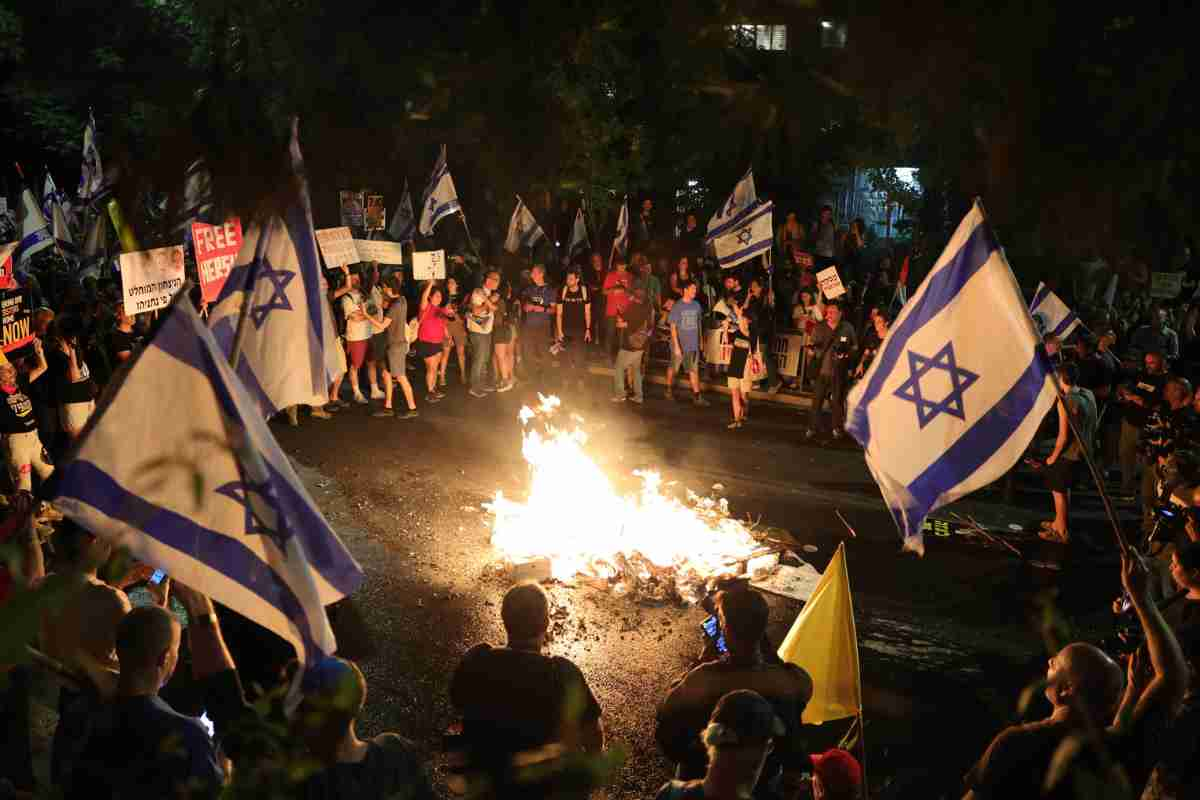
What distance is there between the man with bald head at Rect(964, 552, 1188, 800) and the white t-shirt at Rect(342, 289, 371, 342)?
1220cm

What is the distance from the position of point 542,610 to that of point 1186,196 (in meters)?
3.61

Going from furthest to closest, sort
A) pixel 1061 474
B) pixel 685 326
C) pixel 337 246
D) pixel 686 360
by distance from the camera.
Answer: pixel 686 360 → pixel 685 326 → pixel 337 246 → pixel 1061 474

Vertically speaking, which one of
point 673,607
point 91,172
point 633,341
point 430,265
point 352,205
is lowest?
point 673,607

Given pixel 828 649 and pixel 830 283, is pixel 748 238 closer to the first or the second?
pixel 830 283

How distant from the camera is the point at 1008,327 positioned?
514cm

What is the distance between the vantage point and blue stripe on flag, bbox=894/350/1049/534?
5.08 meters

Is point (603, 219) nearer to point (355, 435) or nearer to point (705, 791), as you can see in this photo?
point (355, 435)

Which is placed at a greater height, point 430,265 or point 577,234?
point 577,234

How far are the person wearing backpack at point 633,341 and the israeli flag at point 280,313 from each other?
10.3m

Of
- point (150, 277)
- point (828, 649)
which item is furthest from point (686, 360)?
point (828, 649)

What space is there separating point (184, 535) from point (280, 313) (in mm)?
1966

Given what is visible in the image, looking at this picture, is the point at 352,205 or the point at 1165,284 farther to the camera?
the point at 352,205

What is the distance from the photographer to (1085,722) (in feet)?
12.0

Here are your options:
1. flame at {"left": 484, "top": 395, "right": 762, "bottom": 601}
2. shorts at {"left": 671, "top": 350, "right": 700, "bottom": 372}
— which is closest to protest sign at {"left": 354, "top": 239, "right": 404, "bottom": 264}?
shorts at {"left": 671, "top": 350, "right": 700, "bottom": 372}
